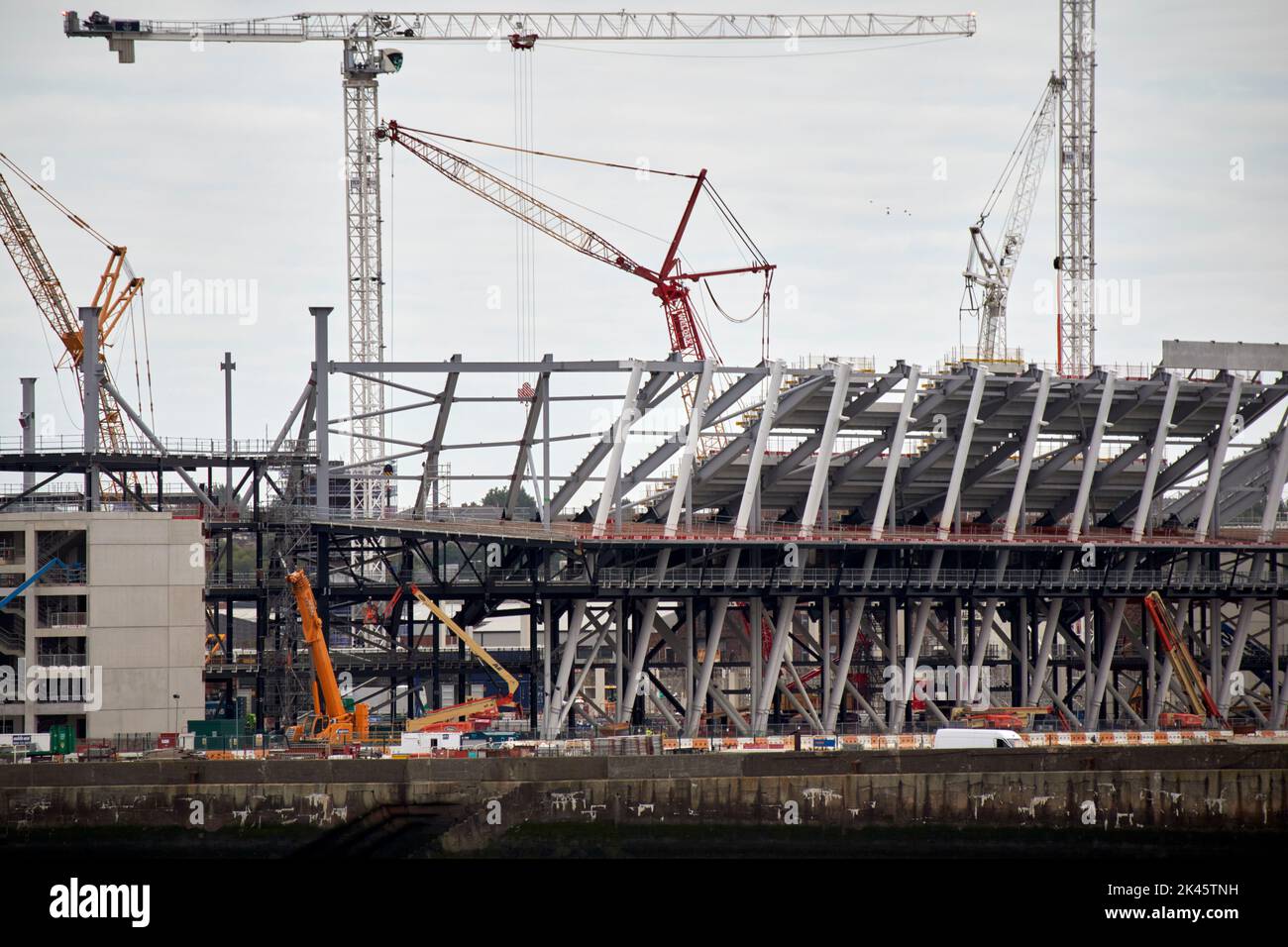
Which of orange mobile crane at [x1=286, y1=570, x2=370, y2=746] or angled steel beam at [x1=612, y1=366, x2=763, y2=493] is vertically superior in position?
angled steel beam at [x1=612, y1=366, x2=763, y2=493]

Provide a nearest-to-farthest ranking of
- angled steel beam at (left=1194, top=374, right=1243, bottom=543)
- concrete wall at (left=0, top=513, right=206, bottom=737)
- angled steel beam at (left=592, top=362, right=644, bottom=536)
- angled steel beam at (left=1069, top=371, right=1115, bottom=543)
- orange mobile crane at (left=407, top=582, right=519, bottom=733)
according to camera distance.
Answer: concrete wall at (left=0, top=513, right=206, bottom=737) → orange mobile crane at (left=407, top=582, right=519, bottom=733) → angled steel beam at (left=592, top=362, right=644, bottom=536) → angled steel beam at (left=1069, top=371, right=1115, bottom=543) → angled steel beam at (left=1194, top=374, right=1243, bottom=543)

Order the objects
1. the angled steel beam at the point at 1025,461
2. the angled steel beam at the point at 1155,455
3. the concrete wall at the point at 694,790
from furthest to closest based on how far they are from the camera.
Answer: the angled steel beam at the point at 1155,455
the angled steel beam at the point at 1025,461
the concrete wall at the point at 694,790

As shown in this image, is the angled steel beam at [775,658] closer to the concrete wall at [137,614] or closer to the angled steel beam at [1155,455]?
the angled steel beam at [1155,455]

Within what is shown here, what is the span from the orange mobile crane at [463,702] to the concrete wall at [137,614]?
1161 centimetres

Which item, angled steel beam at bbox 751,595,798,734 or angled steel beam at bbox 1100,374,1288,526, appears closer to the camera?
angled steel beam at bbox 751,595,798,734

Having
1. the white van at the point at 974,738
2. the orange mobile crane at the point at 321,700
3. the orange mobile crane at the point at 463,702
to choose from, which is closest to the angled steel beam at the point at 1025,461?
the white van at the point at 974,738

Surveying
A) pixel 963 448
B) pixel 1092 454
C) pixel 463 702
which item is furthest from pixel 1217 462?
pixel 463 702

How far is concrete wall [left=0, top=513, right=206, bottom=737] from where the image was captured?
111250 mm

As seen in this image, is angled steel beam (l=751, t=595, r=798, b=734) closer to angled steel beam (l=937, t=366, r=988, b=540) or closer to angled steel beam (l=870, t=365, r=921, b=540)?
angled steel beam (l=870, t=365, r=921, b=540)

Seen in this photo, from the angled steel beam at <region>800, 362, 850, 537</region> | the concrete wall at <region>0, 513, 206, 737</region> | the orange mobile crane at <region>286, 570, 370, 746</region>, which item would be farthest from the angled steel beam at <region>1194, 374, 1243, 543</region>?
the concrete wall at <region>0, 513, 206, 737</region>

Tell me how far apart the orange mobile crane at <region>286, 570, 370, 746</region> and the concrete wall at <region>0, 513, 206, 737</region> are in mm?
5234

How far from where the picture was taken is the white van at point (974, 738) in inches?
4102
